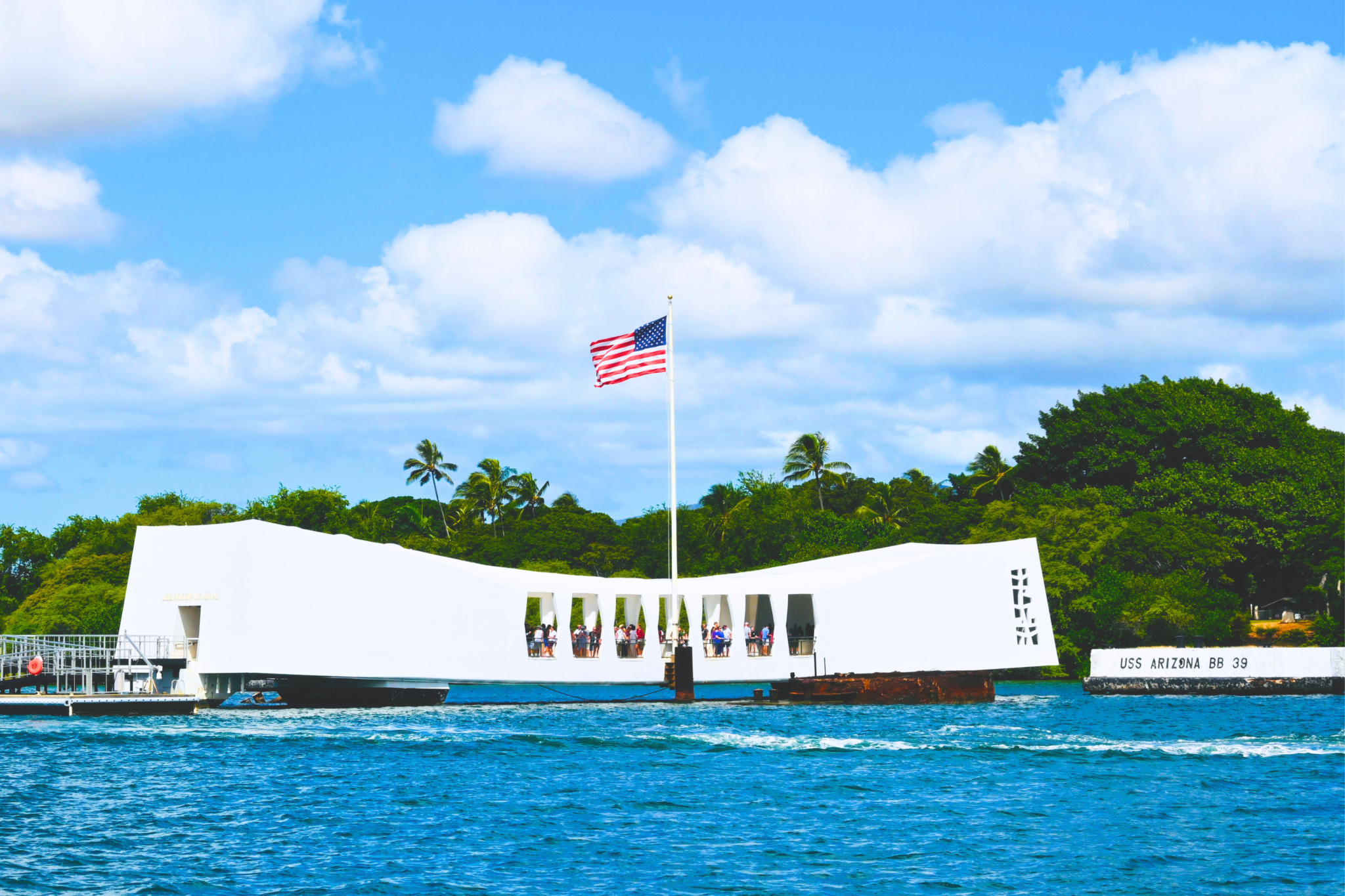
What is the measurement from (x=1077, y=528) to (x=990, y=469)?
17.5 metres

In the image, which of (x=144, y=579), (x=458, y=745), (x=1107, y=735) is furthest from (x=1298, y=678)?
(x=144, y=579)

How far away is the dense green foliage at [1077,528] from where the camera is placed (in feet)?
192

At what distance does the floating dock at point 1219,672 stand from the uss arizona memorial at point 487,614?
2.27 meters

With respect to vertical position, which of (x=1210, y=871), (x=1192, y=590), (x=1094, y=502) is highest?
(x=1094, y=502)

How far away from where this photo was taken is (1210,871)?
54.0ft

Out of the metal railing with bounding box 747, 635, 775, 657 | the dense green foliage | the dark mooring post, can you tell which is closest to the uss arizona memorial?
the metal railing with bounding box 747, 635, 775, 657

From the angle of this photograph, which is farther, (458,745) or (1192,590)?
(1192,590)

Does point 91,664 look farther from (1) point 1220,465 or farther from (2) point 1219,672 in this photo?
(1) point 1220,465

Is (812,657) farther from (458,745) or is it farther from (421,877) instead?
(421,877)

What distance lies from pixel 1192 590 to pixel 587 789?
40422 mm

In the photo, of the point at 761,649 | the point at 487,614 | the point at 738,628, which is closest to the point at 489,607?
the point at 487,614

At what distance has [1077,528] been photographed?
6031 centimetres

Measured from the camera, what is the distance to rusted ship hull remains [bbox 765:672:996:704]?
4016 centimetres

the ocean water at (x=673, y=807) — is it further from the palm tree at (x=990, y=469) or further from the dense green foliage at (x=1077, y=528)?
the palm tree at (x=990, y=469)
